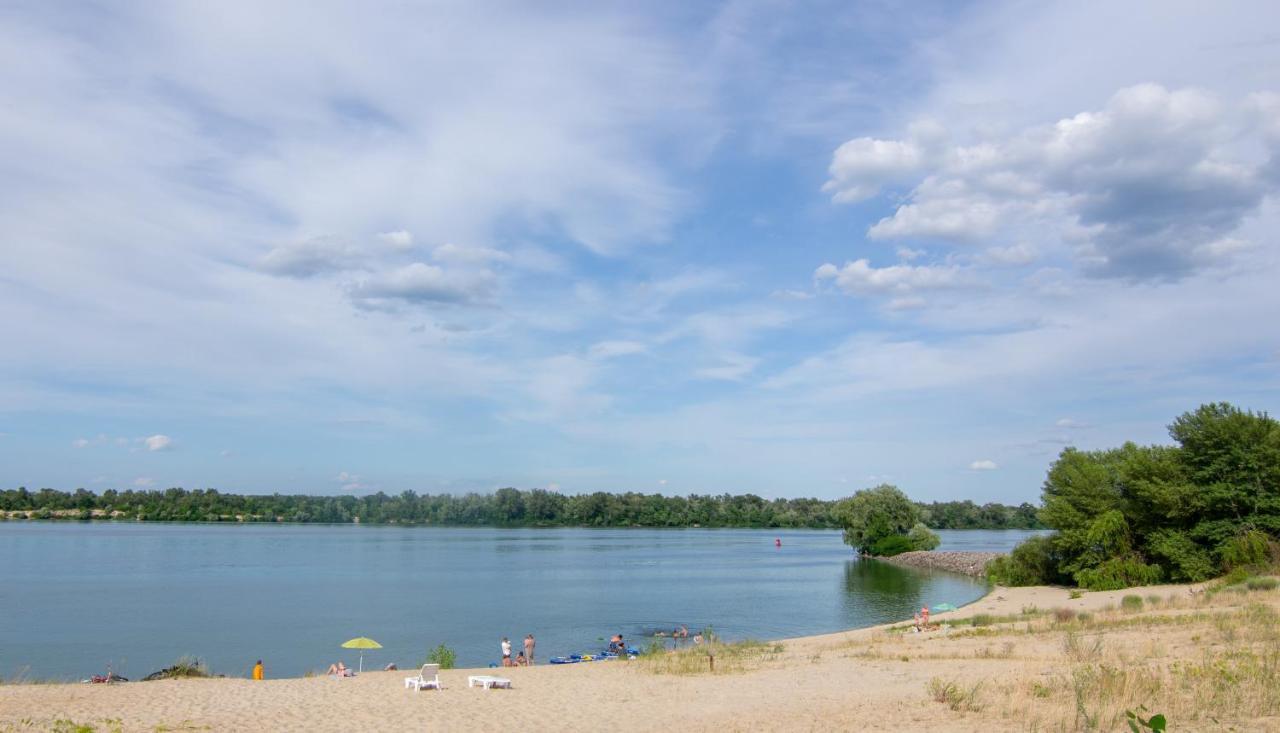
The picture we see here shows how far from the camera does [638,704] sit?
1888 centimetres

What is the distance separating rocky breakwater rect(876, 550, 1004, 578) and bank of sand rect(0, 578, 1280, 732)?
49453 millimetres

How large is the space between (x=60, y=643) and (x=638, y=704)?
1255 inches

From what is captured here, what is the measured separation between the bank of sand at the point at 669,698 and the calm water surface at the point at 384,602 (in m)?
10.9

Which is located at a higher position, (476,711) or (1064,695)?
(1064,695)

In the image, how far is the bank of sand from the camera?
49.2 ft

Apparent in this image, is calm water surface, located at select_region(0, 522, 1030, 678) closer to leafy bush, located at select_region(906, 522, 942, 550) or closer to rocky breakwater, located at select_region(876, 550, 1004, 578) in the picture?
rocky breakwater, located at select_region(876, 550, 1004, 578)

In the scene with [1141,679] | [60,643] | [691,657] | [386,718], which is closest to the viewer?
[1141,679]

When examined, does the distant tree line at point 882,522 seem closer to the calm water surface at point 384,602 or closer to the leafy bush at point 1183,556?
the calm water surface at point 384,602

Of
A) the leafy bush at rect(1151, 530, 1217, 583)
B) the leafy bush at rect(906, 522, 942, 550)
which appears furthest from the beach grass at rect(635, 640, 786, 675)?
the leafy bush at rect(906, 522, 942, 550)

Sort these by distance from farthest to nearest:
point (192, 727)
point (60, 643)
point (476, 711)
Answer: point (60, 643)
point (476, 711)
point (192, 727)

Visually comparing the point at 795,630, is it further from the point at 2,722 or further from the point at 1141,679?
the point at 2,722

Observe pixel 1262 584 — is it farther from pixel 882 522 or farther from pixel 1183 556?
pixel 882 522

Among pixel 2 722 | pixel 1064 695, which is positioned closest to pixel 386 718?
pixel 2 722

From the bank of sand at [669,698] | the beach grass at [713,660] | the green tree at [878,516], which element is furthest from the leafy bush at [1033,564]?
the green tree at [878,516]
